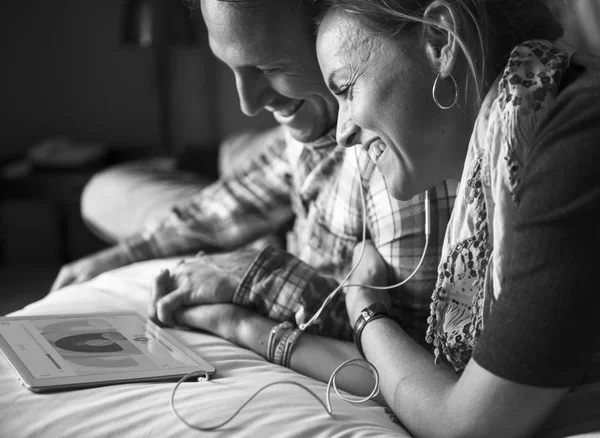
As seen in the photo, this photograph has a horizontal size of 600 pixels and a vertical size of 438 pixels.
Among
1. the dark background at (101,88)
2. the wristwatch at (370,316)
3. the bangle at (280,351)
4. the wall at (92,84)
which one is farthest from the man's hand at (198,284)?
the wall at (92,84)

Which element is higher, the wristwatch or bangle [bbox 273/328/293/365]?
the wristwatch

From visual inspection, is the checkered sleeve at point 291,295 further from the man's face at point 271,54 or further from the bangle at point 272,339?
the man's face at point 271,54

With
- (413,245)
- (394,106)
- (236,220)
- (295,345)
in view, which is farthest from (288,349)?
(236,220)

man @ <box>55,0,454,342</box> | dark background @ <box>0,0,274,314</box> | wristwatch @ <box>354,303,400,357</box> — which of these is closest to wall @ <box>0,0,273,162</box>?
dark background @ <box>0,0,274,314</box>

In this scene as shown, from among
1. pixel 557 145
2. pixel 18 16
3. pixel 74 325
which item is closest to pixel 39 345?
pixel 74 325

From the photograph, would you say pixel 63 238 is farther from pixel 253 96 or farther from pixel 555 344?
pixel 555 344

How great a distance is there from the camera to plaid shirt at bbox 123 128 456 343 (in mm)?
1092

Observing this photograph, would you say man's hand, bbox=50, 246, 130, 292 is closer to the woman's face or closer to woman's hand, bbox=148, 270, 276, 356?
woman's hand, bbox=148, 270, 276, 356

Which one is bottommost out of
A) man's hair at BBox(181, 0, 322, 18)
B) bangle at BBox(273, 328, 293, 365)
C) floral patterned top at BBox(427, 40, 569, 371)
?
bangle at BBox(273, 328, 293, 365)

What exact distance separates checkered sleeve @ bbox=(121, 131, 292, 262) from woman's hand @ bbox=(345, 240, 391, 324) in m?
0.50

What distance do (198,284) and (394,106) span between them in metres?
0.44

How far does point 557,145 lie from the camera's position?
2.22 feet

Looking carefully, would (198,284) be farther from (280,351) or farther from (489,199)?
(489,199)

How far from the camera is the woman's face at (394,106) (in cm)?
85
